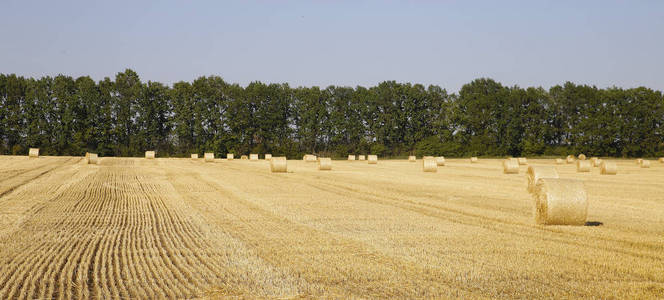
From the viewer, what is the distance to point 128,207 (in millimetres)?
14055

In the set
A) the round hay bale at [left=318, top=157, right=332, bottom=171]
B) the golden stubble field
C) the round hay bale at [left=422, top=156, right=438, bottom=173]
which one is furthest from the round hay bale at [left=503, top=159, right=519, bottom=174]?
the golden stubble field

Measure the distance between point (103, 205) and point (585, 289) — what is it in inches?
470

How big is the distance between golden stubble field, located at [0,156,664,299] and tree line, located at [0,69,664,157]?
6453 cm

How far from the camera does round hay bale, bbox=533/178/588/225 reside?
11.4 meters

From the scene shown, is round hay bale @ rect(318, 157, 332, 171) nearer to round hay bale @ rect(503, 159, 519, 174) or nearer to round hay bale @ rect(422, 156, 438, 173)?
round hay bale @ rect(422, 156, 438, 173)

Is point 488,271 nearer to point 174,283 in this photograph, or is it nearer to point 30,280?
point 174,283

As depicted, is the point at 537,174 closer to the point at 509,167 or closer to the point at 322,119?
the point at 509,167

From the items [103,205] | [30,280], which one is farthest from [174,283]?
[103,205]

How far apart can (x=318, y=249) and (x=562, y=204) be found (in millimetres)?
5716

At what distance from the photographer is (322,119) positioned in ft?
296

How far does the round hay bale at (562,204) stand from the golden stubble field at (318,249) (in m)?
0.32

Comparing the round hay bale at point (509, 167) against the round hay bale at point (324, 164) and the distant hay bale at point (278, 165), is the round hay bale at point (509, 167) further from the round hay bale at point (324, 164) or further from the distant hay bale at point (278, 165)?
the distant hay bale at point (278, 165)

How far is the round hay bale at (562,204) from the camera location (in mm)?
11438

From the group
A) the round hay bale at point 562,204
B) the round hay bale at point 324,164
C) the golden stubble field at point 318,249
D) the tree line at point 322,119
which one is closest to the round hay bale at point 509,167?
the round hay bale at point 324,164
